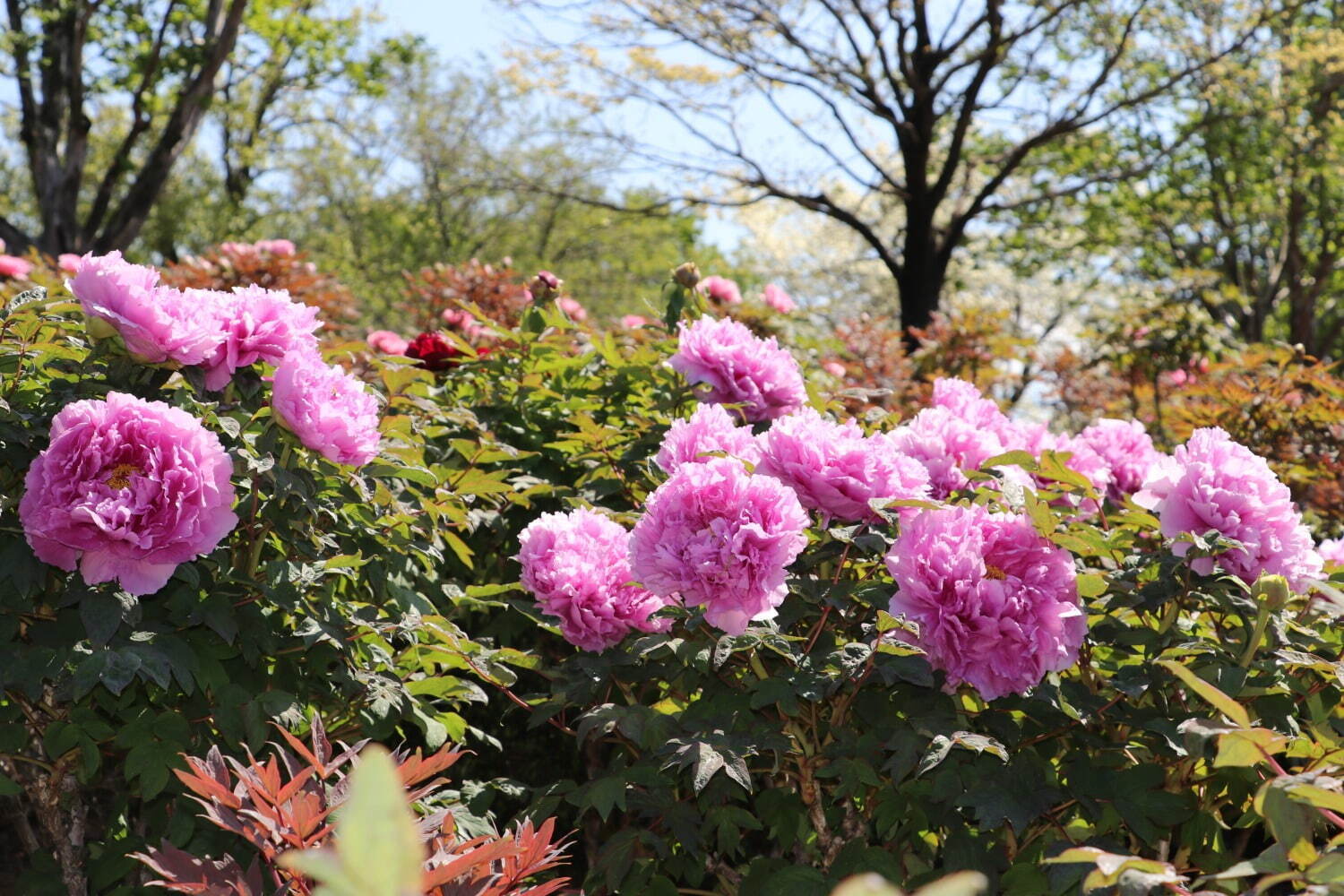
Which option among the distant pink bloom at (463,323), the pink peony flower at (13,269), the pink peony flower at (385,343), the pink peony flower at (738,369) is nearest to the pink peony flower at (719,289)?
the distant pink bloom at (463,323)

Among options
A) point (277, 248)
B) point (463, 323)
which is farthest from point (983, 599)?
point (277, 248)

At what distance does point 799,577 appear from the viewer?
2.08 metres

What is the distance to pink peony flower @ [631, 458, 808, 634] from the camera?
1.81 metres

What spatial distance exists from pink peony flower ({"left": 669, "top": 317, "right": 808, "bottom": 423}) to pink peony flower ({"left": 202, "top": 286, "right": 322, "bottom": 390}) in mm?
833

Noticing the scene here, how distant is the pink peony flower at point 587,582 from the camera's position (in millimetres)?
2127

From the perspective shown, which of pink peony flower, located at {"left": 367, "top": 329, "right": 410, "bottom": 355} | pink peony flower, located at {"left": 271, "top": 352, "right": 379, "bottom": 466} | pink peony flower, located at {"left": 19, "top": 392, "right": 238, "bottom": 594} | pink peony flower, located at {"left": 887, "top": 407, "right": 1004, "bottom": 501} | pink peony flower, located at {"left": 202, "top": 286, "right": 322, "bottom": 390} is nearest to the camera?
pink peony flower, located at {"left": 19, "top": 392, "right": 238, "bottom": 594}

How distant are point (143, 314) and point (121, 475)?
0.30 metres

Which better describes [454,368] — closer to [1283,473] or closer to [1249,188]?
[1283,473]

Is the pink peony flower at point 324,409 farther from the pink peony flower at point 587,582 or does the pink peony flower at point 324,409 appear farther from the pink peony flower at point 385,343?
the pink peony flower at point 385,343

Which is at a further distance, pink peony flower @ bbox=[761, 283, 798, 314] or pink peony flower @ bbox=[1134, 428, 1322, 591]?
pink peony flower @ bbox=[761, 283, 798, 314]

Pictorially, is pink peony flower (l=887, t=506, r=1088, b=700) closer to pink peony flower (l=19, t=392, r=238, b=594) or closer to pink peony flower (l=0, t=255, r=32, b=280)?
pink peony flower (l=19, t=392, r=238, b=594)

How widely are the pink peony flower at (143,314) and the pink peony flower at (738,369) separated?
988 mm

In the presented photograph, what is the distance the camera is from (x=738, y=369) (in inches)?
104

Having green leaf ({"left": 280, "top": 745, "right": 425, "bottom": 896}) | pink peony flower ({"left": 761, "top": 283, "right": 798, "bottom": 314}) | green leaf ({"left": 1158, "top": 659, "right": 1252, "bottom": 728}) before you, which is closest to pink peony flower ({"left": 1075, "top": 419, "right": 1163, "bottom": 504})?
green leaf ({"left": 1158, "top": 659, "right": 1252, "bottom": 728})
